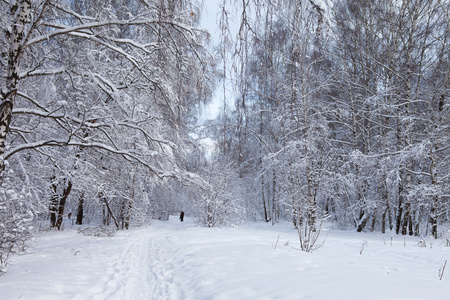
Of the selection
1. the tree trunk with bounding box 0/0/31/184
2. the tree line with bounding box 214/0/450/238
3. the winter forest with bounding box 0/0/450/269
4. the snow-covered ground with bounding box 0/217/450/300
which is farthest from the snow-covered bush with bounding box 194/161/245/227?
the tree trunk with bounding box 0/0/31/184

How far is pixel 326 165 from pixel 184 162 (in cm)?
877

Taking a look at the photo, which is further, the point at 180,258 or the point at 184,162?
the point at 184,162

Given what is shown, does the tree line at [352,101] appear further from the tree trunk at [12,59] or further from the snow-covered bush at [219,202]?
the snow-covered bush at [219,202]

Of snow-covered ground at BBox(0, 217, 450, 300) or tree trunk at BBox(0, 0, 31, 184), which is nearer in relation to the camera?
snow-covered ground at BBox(0, 217, 450, 300)

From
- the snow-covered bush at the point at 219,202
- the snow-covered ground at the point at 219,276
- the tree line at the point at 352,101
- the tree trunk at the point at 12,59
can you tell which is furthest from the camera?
the snow-covered bush at the point at 219,202

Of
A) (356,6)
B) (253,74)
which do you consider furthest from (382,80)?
(253,74)

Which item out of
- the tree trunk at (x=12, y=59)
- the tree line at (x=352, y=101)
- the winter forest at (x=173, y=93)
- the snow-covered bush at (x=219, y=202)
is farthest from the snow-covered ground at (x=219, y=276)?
the snow-covered bush at (x=219, y=202)

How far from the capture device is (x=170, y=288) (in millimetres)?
3709

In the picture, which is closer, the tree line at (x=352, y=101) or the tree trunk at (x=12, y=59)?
the tree line at (x=352, y=101)

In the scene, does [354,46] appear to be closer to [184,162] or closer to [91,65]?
[184,162]

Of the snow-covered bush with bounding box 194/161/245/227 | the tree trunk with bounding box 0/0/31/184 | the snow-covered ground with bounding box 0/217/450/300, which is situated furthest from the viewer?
the snow-covered bush with bounding box 194/161/245/227

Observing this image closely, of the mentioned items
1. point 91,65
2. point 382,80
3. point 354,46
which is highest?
point 354,46

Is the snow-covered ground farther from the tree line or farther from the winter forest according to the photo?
the tree line

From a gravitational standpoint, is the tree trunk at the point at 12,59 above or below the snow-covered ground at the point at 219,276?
above
